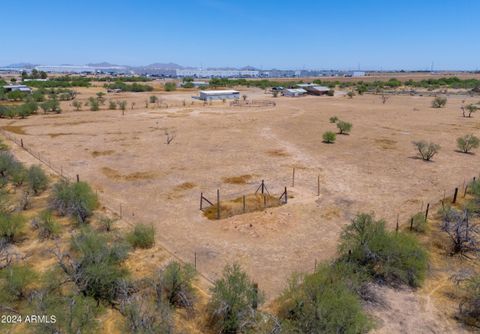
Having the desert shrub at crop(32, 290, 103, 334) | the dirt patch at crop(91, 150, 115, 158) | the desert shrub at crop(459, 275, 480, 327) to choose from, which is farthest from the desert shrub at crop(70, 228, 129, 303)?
the dirt patch at crop(91, 150, 115, 158)

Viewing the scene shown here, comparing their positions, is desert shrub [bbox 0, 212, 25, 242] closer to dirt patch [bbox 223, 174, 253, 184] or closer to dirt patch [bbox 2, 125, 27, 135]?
dirt patch [bbox 223, 174, 253, 184]

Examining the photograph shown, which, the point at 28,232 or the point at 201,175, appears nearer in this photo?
the point at 28,232

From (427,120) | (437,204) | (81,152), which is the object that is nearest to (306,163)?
(437,204)

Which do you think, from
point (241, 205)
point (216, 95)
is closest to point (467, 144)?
point (241, 205)

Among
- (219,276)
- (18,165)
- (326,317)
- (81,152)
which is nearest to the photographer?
(326,317)

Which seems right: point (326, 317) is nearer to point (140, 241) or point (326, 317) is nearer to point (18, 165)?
point (140, 241)

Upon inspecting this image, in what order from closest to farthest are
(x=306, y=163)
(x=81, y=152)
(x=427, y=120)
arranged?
(x=306, y=163) → (x=81, y=152) → (x=427, y=120)

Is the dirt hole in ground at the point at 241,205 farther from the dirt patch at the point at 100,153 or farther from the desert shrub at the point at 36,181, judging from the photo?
the dirt patch at the point at 100,153
